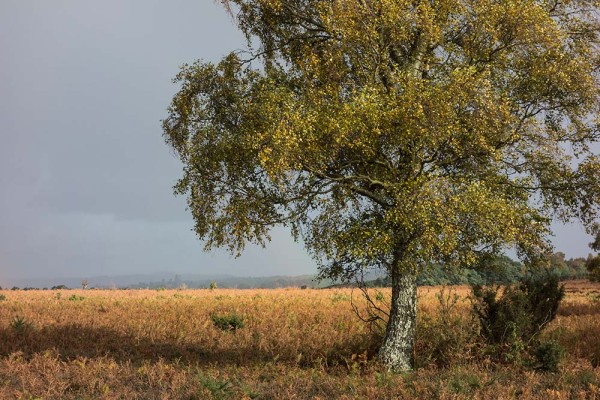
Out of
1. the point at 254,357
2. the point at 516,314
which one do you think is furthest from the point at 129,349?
the point at 516,314

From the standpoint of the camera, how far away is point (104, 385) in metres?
13.5

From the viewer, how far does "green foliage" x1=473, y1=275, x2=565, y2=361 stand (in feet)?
54.9

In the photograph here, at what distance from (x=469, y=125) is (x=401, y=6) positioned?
3.40m

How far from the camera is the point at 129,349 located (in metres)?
18.7

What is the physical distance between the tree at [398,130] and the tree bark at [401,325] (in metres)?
0.04

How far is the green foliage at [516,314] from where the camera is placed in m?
16.7

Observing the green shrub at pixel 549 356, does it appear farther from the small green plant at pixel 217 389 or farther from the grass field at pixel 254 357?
the small green plant at pixel 217 389

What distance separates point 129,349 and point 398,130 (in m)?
11.6

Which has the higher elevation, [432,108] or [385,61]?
[385,61]

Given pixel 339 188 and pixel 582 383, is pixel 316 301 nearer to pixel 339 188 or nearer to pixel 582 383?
pixel 339 188

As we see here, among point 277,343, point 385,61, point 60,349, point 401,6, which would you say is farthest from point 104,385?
point 401,6

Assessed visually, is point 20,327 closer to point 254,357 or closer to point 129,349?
point 129,349

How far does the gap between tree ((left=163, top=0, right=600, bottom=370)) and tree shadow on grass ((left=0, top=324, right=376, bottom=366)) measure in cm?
341

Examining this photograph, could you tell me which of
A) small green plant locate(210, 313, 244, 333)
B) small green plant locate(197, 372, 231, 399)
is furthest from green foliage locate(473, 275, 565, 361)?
small green plant locate(210, 313, 244, 333)
